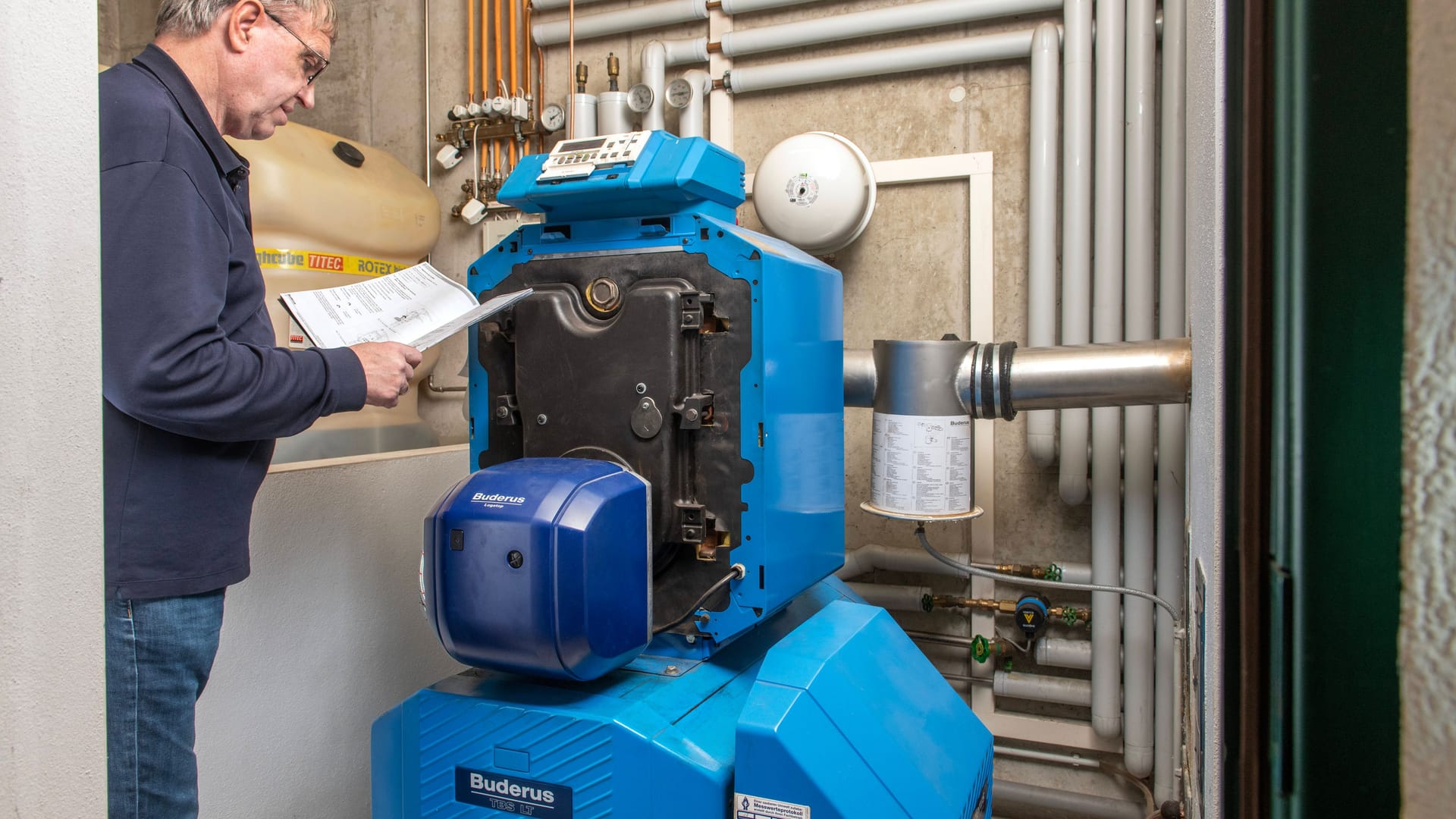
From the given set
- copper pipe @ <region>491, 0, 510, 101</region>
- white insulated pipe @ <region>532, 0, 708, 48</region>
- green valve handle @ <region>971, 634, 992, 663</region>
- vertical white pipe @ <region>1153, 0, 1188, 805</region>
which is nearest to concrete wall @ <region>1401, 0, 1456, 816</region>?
vertical white pipe @ <region>1153, 0, 1188, 805</region>

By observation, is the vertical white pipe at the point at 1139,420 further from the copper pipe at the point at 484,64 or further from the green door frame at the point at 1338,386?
the green door frame at the point at 1338,386

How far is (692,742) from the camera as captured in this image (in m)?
1.22

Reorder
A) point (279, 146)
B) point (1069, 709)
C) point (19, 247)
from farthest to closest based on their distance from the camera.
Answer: point (1069, 709) → point (279, 146) → point (19, 247)

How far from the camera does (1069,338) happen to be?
2150 mm

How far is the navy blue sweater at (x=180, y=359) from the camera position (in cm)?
101

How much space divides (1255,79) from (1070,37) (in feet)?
6.94

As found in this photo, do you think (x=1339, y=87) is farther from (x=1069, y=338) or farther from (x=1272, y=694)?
(x=1069, y=338)

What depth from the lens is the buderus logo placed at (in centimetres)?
118

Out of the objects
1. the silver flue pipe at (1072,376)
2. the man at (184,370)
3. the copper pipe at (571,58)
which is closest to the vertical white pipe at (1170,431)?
the silver flue pipe at (1072,376)

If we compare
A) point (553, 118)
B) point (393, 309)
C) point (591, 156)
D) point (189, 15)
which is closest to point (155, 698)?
point (393, 309)

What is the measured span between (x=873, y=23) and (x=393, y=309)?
1573 mm

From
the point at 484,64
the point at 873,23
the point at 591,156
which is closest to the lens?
the point at 591,156

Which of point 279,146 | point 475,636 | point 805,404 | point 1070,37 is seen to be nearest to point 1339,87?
point 475,636

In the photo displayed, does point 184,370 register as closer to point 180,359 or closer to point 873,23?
point 180,359
